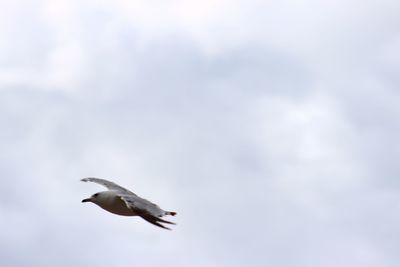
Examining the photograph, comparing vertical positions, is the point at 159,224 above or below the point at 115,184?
below

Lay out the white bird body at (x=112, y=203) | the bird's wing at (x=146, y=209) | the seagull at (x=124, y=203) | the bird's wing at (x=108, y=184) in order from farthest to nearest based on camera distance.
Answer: the bird's wing at (x=108, y=184), the white bird body at (x=112, y=203), the seagull at (x=124, y=203), the bird's wing at (x=146, y=209)

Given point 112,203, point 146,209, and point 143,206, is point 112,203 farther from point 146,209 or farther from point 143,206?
point 146,209

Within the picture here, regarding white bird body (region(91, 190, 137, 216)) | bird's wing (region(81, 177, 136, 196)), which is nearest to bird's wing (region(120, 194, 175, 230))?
white bird body (region(91, 190, 137, 216))

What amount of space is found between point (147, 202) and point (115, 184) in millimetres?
6030

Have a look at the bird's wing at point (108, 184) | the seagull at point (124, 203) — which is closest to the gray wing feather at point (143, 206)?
the seagull at point (124, 203)

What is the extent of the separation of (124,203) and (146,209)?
2971 millimetres

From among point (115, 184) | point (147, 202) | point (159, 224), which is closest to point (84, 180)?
point (115, 184)

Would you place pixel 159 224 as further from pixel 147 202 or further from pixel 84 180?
pixel 84 180

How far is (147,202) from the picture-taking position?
108 ft

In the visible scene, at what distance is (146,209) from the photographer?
1244 inches

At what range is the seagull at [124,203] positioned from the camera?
31158 mm

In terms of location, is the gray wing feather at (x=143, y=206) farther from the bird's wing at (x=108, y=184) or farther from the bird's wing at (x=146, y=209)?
the bird's wing at (x=108, y=184)

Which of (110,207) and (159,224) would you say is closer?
(159,224)

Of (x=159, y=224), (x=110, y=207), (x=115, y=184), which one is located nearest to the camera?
(x=159, y=224)
